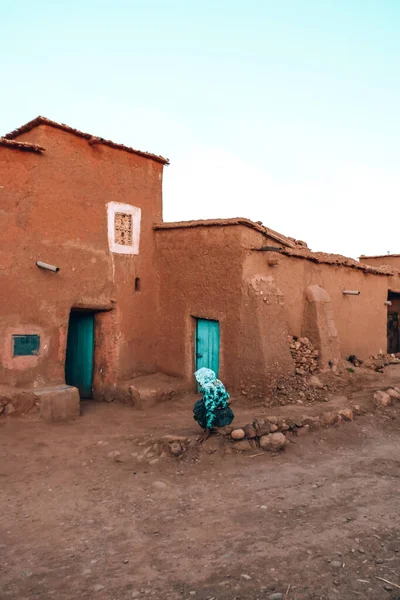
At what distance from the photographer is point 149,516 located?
5.20 m

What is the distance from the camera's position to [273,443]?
7.09 metres

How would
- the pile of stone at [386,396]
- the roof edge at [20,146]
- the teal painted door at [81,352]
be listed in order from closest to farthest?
the roof edge at [20,146] < the pile of stone at [386,396] < the teal painted door at [81,352]

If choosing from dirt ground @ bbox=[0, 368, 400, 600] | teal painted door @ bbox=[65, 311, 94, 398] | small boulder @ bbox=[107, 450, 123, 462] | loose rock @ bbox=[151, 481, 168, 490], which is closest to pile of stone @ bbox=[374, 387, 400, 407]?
dirt ground @ bbox=[0, 368, 400, 600]

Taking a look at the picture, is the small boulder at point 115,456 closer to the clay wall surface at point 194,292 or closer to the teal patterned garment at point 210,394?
the teal patterned garment at point 210,394

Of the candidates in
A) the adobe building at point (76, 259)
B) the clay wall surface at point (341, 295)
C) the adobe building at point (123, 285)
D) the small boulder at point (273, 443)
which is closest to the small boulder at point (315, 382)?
the adobe building at point (123, 285)

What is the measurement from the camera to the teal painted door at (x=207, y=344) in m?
10.5

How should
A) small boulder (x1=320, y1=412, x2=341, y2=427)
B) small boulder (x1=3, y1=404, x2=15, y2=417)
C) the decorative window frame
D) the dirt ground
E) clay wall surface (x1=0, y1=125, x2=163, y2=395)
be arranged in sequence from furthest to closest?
the decorative window frame < clay wall surface (x1=0, y1=125, x2=163, y2=395) < small boulder (x1=3, y1=404, x2=15, y2=417) < small boulder (x1=320, y1=412, x2=341, y2=427) < the dirt ground

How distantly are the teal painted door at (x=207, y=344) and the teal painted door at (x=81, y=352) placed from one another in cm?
251

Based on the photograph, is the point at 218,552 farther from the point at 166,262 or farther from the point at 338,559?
the point at 166,262

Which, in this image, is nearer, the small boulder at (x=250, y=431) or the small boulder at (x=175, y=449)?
the small boulder at (x=175, y=449)

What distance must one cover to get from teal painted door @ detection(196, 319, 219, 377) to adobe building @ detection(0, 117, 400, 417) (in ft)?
0.11

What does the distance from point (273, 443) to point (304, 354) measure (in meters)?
3.98

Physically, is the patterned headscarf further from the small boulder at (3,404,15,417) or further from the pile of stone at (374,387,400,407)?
the small boulder at (3,404,15,417)

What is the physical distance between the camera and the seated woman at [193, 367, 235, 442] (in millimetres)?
7270
